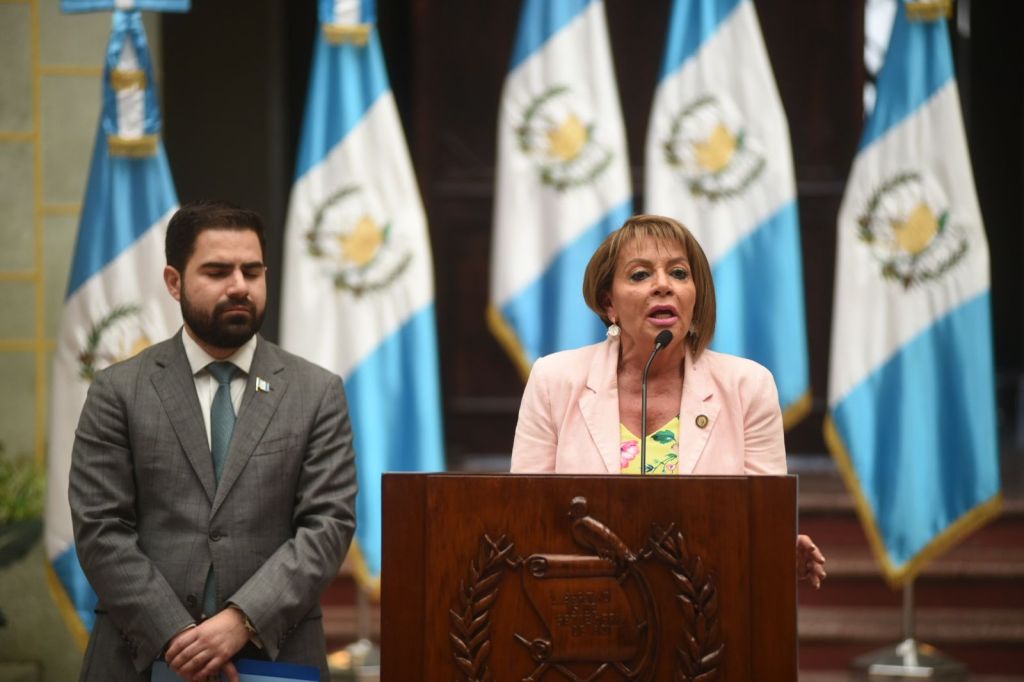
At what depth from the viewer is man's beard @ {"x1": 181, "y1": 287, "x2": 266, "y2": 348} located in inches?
93.8

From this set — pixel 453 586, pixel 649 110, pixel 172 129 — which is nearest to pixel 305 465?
pixel 453 586

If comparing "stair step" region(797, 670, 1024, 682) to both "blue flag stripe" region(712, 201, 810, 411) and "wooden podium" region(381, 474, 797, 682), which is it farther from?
"wooden podium" region(381, 474, 797, 682)

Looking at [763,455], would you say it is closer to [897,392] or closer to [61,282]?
[897,392]

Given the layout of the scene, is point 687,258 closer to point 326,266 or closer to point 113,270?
point 326,266

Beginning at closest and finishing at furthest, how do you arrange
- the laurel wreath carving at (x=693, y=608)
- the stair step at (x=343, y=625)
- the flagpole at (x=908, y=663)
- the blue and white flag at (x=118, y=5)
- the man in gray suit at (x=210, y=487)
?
the laurel wreath carving at (x=693, y=608) < the man in gray suit at (x=210, y=487) < the blue and white flag at (x=118, y=5) < the flagpole at (x=908, y=663) < the stair step at (x=343, y=625)

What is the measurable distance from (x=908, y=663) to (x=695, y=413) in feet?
8.43

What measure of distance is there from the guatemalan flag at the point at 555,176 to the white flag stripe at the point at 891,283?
854 mm

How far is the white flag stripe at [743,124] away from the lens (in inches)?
183

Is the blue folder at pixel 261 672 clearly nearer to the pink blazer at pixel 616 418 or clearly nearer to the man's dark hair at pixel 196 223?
the pink blazer at pixel 616 418

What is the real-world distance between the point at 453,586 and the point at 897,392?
9.89ft

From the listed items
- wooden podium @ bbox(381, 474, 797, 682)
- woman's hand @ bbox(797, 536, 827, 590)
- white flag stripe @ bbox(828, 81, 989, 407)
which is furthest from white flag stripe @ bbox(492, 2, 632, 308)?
wooden podium @ bbox(381, 474, 797, 682)

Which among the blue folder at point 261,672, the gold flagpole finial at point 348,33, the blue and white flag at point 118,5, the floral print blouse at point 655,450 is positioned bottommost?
the blue folder at point 261,672

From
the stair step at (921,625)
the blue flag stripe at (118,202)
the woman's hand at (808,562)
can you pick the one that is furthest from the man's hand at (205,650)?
the stair step at (921,625)

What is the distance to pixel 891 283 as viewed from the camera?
456cm
